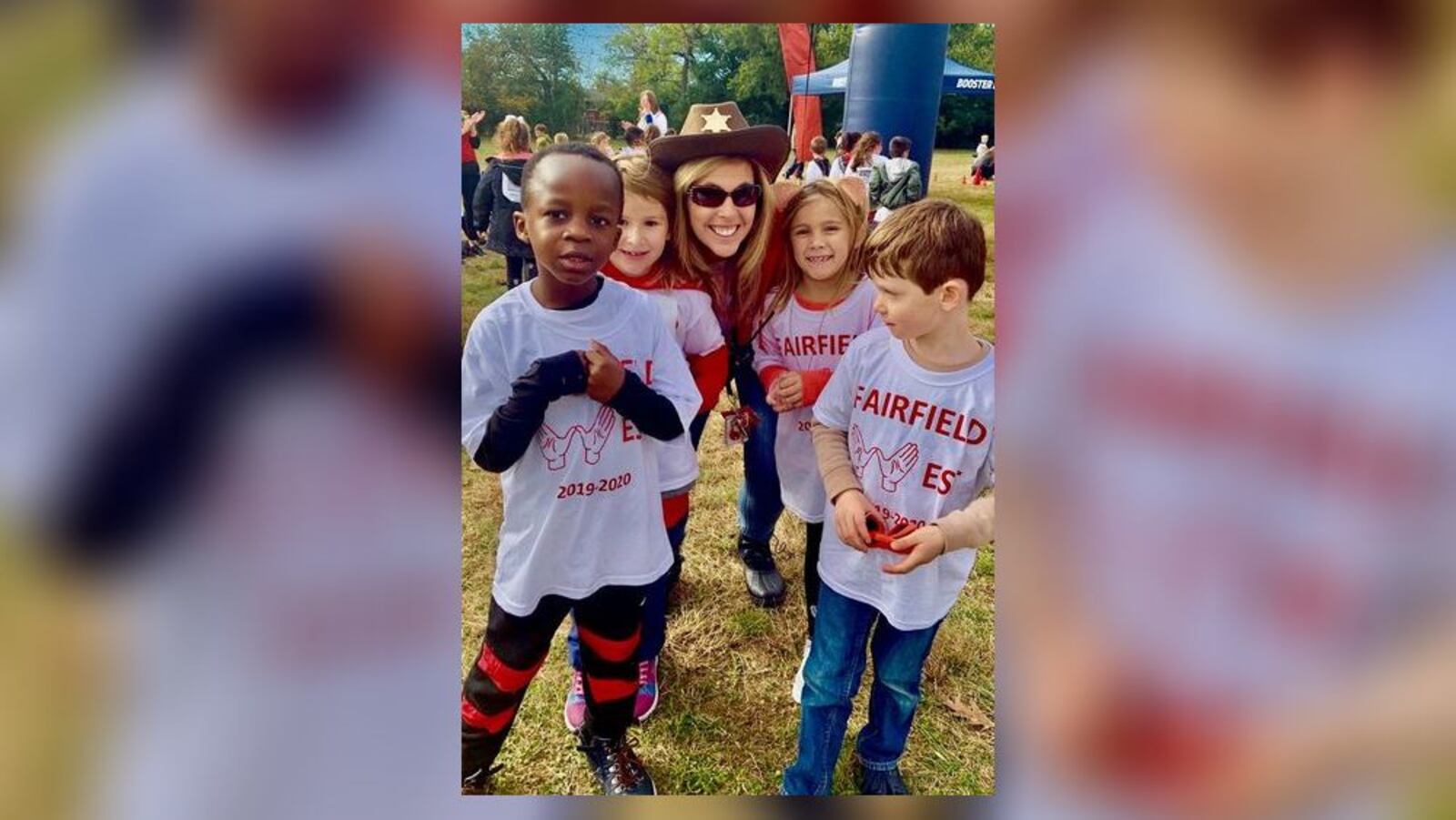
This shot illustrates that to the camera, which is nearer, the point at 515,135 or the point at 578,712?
the point at 515,135

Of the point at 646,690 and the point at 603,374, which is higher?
the point at 603,374

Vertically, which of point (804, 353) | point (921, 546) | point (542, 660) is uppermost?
point (804, 353)

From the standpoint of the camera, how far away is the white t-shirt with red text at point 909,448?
1540mm

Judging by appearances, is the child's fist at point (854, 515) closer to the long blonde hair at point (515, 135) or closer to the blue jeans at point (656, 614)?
the blue jeans at point (656, 614)

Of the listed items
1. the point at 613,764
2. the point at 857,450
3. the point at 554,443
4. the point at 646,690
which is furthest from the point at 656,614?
the point at 857,450

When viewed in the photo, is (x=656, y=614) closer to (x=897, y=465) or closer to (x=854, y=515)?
(x=854, y=515)

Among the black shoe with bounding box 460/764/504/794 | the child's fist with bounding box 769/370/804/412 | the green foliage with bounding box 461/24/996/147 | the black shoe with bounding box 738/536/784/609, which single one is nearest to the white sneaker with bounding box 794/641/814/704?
the black shoe with bounding box 738/536/784/609

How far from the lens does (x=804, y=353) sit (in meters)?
1.60

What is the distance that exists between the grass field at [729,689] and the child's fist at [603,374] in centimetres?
21

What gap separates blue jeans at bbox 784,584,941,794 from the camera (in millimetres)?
1632

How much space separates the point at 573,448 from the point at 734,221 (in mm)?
527

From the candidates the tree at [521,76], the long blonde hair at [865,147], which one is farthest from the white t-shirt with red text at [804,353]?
the tree at [521,76]
